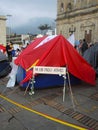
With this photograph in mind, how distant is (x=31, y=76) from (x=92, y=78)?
2449 mm

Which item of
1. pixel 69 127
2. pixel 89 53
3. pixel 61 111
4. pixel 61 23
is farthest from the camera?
pixel 61 23

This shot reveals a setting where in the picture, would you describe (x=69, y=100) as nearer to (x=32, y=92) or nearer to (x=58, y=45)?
(x=32, y=92)

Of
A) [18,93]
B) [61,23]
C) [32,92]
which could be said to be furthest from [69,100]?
[61,23]

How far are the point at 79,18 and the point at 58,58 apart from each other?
32823 mm

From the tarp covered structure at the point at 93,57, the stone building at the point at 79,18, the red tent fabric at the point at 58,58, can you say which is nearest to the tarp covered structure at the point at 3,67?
the red tent fabric at the point at 58,58

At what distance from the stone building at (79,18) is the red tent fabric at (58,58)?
2829 cm

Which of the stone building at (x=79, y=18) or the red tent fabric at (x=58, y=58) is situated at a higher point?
the stone building at (x=79, y=18)

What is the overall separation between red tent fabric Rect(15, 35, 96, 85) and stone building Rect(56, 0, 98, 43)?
28292mm

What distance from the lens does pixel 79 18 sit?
126ft

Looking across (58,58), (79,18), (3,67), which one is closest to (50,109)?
(58,58)

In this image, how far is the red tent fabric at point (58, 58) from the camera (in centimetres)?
696

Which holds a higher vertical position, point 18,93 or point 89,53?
point 89,53

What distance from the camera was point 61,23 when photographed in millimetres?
43062

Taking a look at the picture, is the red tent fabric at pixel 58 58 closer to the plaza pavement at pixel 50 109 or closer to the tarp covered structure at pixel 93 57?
the plaza pavement at pixel 50 109
